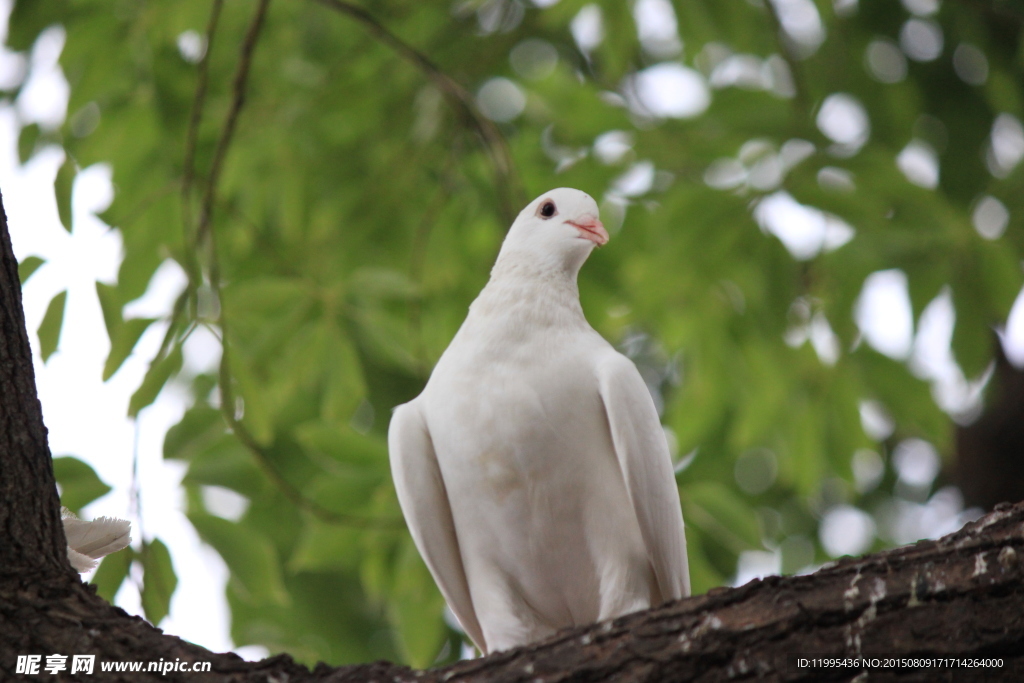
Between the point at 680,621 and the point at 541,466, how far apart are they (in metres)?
0.73

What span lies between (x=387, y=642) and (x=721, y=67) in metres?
4.71

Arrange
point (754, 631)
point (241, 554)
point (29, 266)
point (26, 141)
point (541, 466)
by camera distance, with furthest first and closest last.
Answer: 1. point (26, 141)
2. point (241, 554)
3. point (29, 266)
4. point (541, 466)
5. point (754, 631)

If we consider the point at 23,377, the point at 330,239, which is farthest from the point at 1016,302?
the point at 23,377

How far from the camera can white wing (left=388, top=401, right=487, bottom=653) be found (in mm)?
2955

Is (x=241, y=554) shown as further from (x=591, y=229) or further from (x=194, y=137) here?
(x=591, y=229)

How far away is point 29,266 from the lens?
125 inches

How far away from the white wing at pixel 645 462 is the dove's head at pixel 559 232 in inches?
15.4

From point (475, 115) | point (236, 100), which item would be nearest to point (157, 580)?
point (236, 100)

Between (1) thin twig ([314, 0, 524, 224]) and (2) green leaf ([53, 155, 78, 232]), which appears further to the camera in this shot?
(1) thin twig ([314, 0, 524, 224])

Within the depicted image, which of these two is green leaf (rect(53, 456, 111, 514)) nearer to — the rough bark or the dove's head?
the rough bark

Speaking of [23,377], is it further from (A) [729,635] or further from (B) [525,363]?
(A) [729,635]

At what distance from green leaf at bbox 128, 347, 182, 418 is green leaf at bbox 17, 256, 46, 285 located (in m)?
0.49

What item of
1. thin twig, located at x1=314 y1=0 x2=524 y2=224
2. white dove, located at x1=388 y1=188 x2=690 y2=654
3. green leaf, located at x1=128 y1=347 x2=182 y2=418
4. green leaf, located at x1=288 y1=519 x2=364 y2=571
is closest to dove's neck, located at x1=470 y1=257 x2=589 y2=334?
white dove, located at x1=388 y1=188 x2=690 y2=654

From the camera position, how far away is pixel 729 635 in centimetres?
208
